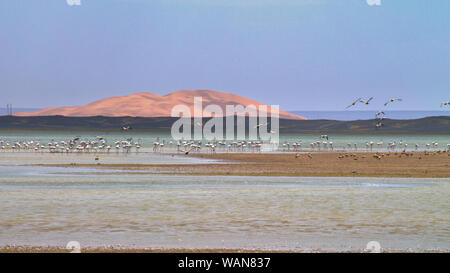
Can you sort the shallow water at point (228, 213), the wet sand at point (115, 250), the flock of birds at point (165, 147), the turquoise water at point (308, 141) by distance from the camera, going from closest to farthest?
1. the wet sand at point (115, 250)
2. the shallow water at point (228, 213)
3. the flock of birds at point (165, 147)
4. the turquoise water at point (308, 141)

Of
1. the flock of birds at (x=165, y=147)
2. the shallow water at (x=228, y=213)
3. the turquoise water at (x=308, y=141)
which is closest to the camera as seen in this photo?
the shallow water at (x=228, y=213)

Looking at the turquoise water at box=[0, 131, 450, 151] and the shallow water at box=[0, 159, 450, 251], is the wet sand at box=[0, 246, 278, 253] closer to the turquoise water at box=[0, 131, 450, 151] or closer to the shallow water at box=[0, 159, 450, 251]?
the shallow water at box=[0, 159, 450, 251]

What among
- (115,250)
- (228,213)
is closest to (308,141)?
(228,213)

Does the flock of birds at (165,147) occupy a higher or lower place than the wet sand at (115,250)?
higher

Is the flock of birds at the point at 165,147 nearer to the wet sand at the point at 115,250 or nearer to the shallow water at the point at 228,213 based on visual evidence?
the shallow water at the point at 228,213

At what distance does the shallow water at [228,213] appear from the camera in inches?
630

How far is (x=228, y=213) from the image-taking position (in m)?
20.6

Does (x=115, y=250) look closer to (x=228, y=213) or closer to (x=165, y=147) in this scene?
(x=228, y=213)

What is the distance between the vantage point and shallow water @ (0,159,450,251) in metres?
16.0

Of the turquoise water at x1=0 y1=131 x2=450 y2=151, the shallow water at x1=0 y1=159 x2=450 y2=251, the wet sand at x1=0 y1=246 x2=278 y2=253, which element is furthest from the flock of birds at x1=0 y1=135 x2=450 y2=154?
the wet sand at x1=0 y1=246 x2=278 y2=253

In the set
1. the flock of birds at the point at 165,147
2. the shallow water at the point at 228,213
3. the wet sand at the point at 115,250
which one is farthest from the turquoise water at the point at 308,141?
the wet sand at the point at 115,250
